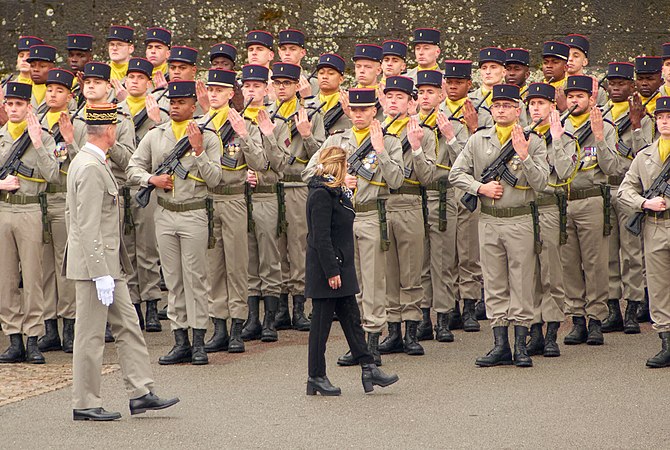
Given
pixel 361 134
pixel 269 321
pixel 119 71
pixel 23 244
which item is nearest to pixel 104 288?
pixel 23 244

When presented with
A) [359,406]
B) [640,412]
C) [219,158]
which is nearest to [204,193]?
[219,158]

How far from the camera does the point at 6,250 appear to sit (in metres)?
10.9

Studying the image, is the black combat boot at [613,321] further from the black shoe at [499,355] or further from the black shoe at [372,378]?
the black shoe at [372,378]

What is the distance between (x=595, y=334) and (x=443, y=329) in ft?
3.95

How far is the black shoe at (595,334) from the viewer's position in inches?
434

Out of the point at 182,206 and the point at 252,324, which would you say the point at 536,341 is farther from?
the point at 182,206

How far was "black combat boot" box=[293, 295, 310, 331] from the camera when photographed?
1198cm

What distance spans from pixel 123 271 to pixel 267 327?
2744mm

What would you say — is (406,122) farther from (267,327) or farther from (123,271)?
(123,271)

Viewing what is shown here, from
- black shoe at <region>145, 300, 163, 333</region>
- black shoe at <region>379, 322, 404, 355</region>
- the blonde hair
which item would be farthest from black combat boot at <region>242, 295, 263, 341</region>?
the blonde hair

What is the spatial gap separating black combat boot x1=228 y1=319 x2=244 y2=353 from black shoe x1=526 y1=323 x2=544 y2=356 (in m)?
2.24

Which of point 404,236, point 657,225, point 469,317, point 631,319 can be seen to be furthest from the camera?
point 469,317

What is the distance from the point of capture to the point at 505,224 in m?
10.3

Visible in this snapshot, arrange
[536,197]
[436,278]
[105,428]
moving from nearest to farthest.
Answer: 1. [105,428]
2. [536,197]
3. [436,278]
